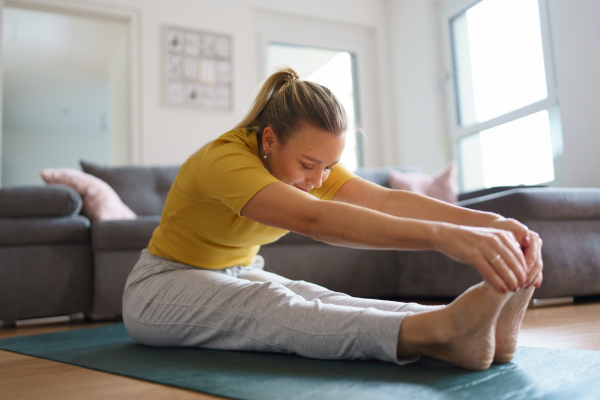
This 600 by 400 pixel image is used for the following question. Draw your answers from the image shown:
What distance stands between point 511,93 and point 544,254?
215 cm

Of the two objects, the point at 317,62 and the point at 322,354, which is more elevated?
the point at 317,62

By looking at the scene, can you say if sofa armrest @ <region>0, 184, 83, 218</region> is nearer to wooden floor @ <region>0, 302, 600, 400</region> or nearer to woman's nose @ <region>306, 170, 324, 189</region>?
wooden floor @ <region>0, 302, 600, 400</region>

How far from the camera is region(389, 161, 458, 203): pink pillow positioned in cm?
339

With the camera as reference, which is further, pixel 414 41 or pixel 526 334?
pixel 414 41

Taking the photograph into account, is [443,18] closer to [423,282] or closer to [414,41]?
[414,41]

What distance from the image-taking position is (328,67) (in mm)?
5020

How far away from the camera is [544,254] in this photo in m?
2.14

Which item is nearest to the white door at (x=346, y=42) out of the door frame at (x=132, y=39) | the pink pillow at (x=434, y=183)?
the door frame at (x=132, y=39)

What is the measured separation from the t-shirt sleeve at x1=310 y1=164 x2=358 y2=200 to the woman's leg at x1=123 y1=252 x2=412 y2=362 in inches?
12.3

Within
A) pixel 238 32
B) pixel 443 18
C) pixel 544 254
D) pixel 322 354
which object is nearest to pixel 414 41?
pixel 443 18

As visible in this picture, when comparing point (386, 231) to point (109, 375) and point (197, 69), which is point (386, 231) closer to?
point (109, 375)

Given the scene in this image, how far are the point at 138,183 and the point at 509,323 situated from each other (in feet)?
8.99

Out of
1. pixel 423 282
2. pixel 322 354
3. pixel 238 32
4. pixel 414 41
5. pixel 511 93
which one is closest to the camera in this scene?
pixel 322 354

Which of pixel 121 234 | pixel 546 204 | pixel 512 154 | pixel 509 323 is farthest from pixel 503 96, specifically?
pixel 509 323
